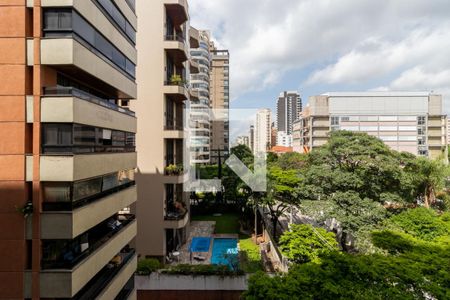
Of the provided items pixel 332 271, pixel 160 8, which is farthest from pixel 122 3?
pixel 332 271

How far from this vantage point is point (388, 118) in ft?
205

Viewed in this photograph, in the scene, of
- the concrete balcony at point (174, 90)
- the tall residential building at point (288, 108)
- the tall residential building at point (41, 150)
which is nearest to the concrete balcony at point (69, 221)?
the tall residential building at point (41, 150)

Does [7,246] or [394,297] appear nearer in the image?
[7,246]

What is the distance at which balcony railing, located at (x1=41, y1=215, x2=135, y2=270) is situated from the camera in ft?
24.1

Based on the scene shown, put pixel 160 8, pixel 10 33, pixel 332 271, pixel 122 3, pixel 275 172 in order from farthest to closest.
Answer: pixel 275 172 < pixel 160 8 < pixel 122 3 < pixel 332 271 < pixel 10 33

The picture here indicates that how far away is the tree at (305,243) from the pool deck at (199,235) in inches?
223

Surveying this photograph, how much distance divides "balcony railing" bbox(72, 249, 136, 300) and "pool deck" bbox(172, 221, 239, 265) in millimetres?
7135

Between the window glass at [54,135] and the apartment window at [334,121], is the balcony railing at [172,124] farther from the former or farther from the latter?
the apartment window at [334,121]

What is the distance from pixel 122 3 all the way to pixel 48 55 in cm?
469

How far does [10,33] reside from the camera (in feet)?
23.4

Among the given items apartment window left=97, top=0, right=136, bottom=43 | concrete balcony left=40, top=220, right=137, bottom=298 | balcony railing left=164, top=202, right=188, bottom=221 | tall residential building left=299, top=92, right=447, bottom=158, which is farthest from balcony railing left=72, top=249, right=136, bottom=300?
tall residential building left=299, top=92, right=447, bottom=158

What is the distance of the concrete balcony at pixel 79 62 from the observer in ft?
23.6

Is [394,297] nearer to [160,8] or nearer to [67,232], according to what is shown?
[67,232]

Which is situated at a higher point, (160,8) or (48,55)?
(160,8)
